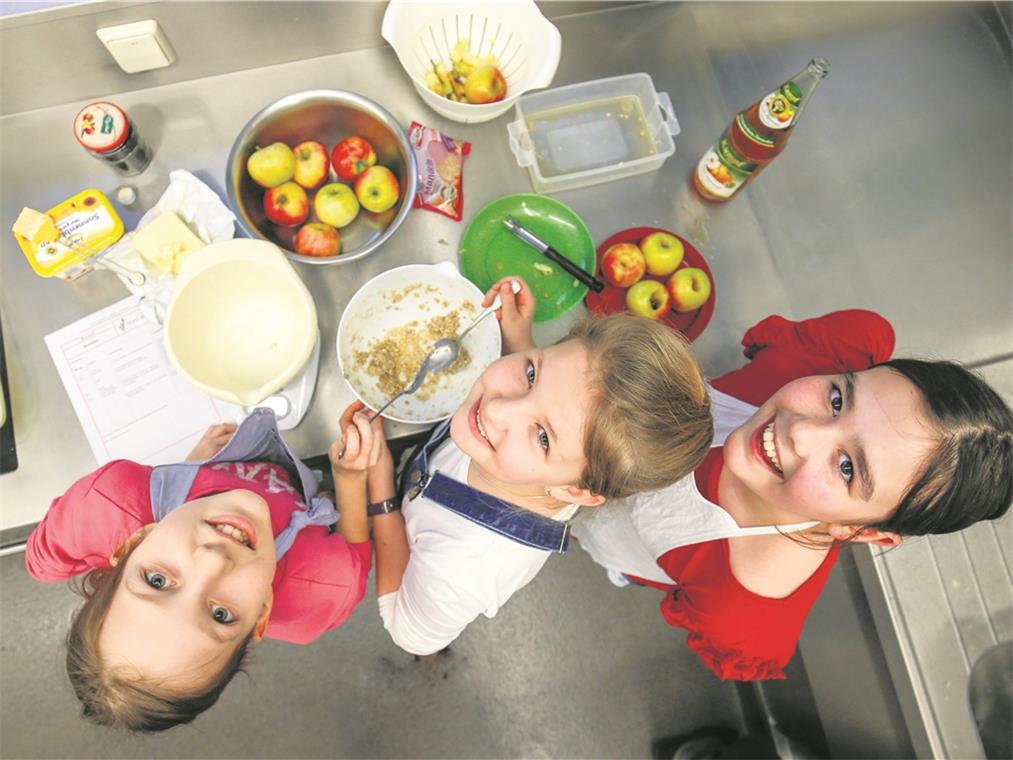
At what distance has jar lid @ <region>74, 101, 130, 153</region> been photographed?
977 millimetres

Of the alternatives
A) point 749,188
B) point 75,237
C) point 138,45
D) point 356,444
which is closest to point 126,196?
point 75,237

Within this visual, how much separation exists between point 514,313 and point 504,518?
35 cm

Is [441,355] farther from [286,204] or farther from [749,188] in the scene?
[749,188]

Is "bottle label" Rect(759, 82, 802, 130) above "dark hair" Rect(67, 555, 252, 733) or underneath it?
above

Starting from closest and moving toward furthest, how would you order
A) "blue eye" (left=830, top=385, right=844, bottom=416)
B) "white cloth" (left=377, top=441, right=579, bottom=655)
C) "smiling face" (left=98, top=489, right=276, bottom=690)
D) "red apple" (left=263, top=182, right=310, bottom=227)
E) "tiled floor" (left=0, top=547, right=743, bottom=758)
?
"smiling face" (left=98, top=489, right=276, bottom=690) → "blue eye" (left=830, top=385, right=844, bottom=416) → "white cloth" (left=377, top=441, right=579, bottom=655) → "red apple" (left=263, top=182, right=310, bottom=227) → "tiled floor" (left=0, top=547, right=743, bottom=758)

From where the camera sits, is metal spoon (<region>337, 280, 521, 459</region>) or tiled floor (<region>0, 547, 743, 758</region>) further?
tiled floor (<region>0, 547, 743, 758</region>)

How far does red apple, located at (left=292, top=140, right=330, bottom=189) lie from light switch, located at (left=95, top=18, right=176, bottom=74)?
0.27 metres

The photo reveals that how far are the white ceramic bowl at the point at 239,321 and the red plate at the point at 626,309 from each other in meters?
0.52

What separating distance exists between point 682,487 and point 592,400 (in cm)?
30

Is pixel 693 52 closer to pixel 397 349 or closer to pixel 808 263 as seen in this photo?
pixel 808 263

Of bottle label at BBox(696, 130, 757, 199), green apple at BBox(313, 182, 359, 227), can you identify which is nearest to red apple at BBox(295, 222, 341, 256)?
green apple at BBox(313, 182, 359, 227)

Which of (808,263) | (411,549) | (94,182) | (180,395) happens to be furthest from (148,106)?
→ (808,263)

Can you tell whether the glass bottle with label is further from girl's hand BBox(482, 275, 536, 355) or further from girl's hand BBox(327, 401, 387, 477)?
girl's hand BBox(327, 401, 387, 477)

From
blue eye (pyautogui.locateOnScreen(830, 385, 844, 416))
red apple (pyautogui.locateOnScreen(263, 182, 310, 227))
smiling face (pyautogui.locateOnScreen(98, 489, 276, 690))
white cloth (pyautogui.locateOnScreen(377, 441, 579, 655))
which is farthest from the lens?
red apple (pyautogui.locateOnScreen(263, 182, 310, 227))
